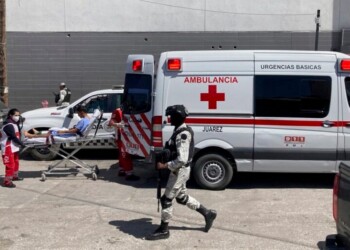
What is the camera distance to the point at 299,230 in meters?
6.48

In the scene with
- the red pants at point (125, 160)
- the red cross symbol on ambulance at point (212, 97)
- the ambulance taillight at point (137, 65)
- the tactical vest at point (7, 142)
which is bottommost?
the red pants at point (125, 160)

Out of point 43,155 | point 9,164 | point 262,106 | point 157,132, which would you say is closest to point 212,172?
point 157,132

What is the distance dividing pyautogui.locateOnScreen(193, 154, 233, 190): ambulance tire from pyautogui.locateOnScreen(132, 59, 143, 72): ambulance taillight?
75.6 inches

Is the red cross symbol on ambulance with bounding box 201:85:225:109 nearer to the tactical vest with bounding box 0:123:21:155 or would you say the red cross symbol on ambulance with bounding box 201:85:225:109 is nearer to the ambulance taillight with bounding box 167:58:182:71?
the ambulance taillight with bounding box 167:58:182:71

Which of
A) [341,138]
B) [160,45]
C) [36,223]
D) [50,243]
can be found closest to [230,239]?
[50,243]

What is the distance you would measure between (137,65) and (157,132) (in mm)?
1326

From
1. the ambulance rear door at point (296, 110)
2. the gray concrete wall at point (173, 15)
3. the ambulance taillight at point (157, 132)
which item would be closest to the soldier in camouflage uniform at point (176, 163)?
the ambulance taillight at point (157, 132)

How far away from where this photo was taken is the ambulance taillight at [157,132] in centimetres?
855

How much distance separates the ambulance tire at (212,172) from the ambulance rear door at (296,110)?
0.55 m

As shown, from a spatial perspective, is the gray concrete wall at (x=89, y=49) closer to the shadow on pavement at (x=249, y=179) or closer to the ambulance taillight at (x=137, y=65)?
the shadow on pavement at (x=249, y=179)

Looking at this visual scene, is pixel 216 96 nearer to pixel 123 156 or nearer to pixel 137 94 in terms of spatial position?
pixel 137 94

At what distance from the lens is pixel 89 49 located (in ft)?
56.0

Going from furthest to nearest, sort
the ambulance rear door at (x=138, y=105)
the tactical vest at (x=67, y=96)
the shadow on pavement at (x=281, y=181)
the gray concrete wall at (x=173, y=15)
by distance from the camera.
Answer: the gray concrete wall at (x=173, y=15), the tactical vest at (x=67, y=96), the shadow on pavement at (x=281, y=181), the ambulance rear door at (x=138, y=105)

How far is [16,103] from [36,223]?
1126 cm
